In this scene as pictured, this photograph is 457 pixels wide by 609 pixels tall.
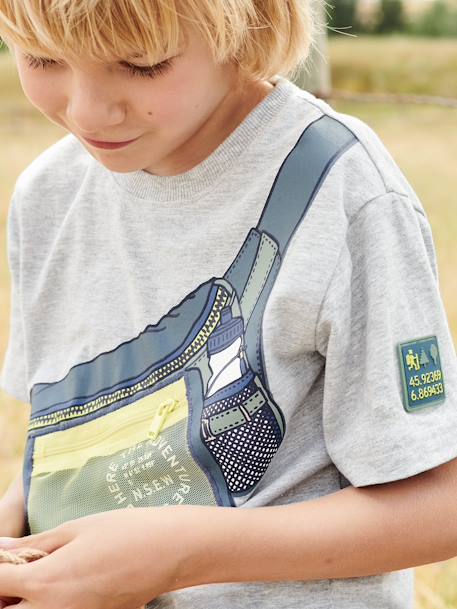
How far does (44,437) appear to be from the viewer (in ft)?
3.74

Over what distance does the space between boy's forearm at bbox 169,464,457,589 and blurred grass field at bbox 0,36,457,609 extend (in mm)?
806

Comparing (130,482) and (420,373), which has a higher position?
(420,373)

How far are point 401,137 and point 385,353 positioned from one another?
29.3 feet

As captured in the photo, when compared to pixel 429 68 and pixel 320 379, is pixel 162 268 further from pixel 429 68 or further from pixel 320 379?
pixel 429 68

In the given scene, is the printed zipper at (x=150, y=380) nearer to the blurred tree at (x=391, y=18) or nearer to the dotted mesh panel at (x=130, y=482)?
the dotted mesh panel at (x=130, y=482)

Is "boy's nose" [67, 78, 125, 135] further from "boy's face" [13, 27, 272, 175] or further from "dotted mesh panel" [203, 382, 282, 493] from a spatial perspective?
Result: "dotted mesh panel" [203, 382, 282, 493]

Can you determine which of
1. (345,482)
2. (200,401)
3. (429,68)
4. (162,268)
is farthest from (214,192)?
(429,68)

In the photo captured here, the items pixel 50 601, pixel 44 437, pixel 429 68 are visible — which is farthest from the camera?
pixel 429 68

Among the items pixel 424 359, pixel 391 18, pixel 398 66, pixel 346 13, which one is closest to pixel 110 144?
pixel 424 359

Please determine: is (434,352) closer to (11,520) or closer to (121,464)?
(121,464)

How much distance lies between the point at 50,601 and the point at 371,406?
0.33m


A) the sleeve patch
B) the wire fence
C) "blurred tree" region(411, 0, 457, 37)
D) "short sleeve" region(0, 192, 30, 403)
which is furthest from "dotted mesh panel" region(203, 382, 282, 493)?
"blurred tree" region(411, 0, 457, 37)

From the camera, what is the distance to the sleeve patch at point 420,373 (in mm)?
902

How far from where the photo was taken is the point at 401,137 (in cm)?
956
